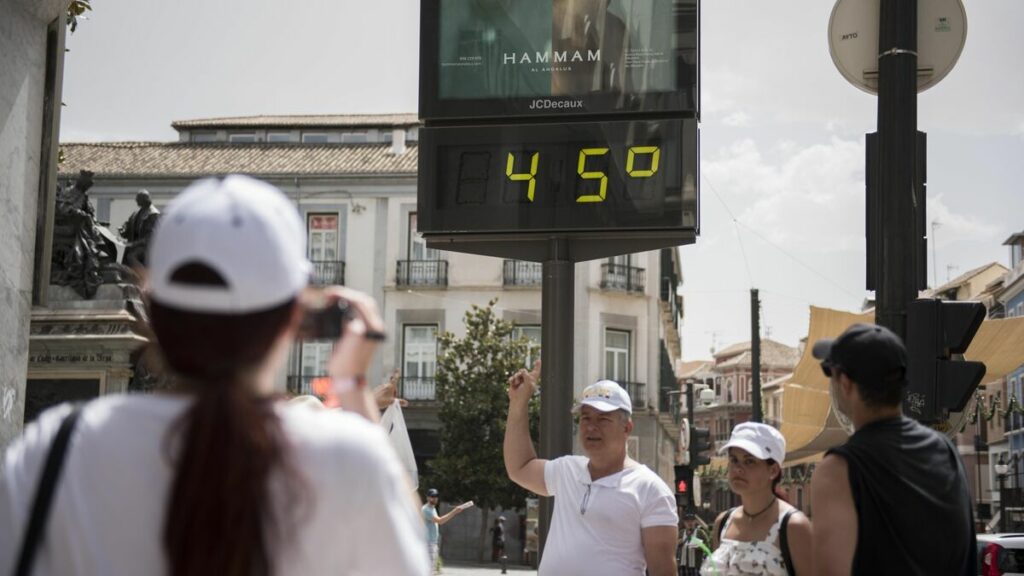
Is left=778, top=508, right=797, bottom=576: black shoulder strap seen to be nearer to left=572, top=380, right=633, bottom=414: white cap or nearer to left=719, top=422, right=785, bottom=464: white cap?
left=719, top=422, right=785, bottom=464: white cap

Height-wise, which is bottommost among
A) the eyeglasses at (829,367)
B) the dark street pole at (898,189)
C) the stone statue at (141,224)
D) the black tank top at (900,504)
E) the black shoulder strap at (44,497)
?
the black tank top at (900,504)

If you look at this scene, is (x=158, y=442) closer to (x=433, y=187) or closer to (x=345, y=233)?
(x=433, y=187)

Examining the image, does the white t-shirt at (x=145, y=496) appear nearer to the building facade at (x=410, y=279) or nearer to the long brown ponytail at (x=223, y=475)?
the long brown ponytail at (x=223, y=475)

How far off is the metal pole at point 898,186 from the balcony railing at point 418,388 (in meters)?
38.0

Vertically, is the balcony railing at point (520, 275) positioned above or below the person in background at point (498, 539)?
above

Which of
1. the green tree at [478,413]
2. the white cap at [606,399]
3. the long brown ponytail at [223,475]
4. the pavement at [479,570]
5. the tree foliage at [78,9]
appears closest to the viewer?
the long brown ponytail at [223,475]

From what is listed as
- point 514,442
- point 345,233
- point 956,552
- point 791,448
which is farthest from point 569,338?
point 345,233

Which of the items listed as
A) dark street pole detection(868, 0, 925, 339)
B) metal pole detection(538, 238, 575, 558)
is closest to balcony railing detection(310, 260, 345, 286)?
metal pole detection(538, 238, 575, 558)

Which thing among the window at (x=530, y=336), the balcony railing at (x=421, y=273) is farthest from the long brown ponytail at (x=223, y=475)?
the balcony railing at (x=421, y=273)

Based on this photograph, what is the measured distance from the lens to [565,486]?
5293 mm

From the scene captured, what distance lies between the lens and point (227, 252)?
6.00 feet

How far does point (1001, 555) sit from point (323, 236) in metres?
36.1

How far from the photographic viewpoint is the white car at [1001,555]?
1284 centimetres

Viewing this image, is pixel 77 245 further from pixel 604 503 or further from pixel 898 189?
pixel 604 503
